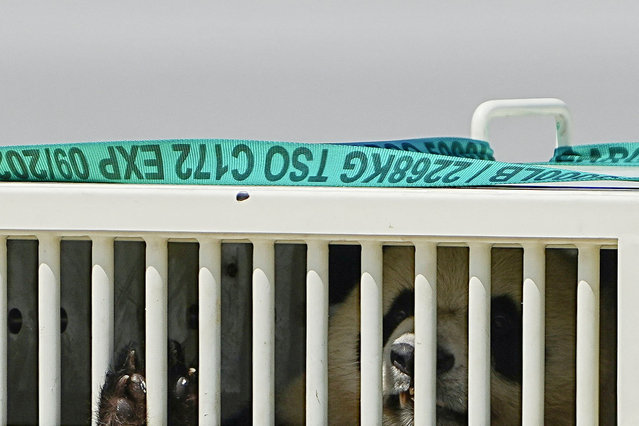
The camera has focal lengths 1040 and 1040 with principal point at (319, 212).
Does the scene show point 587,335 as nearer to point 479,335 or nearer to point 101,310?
point 479,335

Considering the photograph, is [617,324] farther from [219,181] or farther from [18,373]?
[18,373]

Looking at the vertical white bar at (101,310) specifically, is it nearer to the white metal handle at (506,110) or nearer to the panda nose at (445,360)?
the panda nose at (445,360)

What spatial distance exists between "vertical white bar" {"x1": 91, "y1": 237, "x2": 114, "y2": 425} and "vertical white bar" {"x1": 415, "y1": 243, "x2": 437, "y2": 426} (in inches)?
7.6

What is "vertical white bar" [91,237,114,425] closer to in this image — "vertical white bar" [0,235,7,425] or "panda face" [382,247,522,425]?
"vertical white bar" [0,235,7,425]

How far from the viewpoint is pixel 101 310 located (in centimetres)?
65

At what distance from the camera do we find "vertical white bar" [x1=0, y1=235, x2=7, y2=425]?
66 centimetres

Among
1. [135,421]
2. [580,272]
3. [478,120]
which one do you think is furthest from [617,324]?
[478,120]

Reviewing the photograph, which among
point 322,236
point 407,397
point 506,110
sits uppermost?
point 506,110

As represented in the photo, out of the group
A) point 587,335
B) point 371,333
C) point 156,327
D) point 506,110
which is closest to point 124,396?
point 156,327

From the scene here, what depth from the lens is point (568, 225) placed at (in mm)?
587

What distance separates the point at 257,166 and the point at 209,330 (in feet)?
0.35

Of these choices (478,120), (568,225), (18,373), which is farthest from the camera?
(478,120)

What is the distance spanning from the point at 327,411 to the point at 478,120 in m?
0.70

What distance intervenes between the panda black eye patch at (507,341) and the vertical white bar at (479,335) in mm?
45
